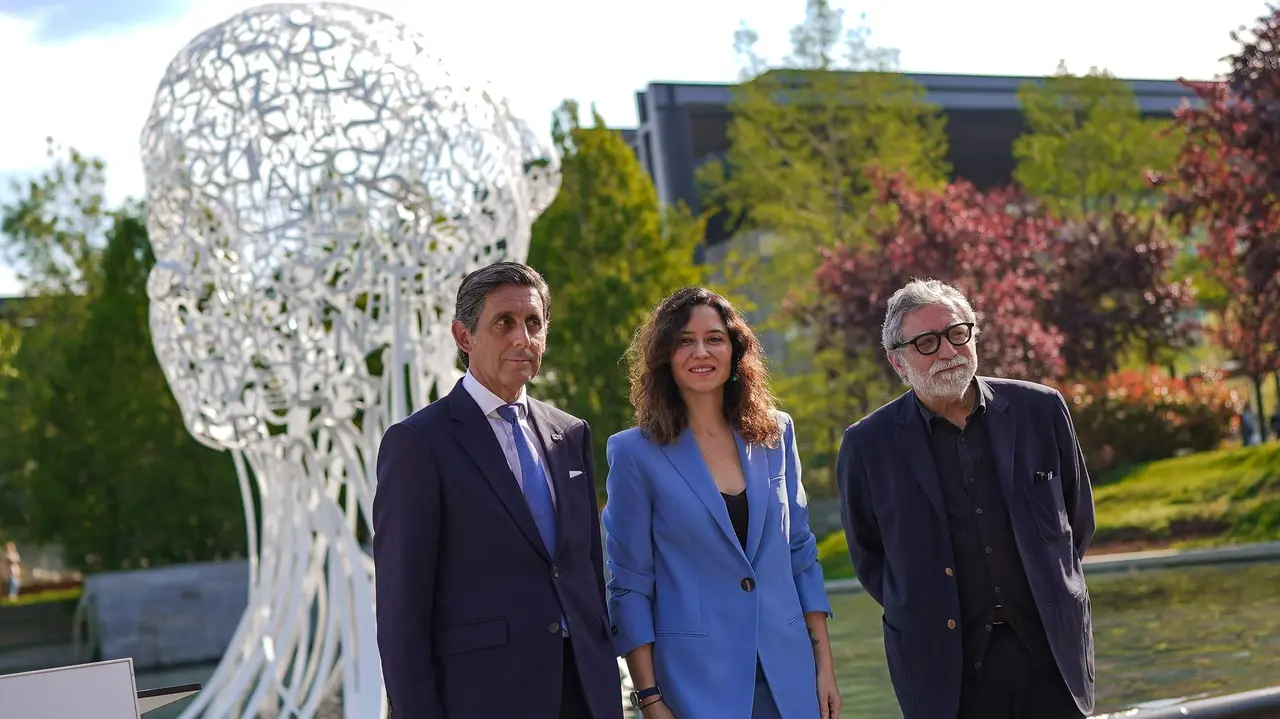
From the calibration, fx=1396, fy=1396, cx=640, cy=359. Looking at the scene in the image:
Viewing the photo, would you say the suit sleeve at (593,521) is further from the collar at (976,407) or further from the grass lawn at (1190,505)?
the grass lawn at (1190,505)

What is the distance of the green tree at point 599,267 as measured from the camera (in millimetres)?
19578

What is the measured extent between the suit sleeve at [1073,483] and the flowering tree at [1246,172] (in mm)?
13059

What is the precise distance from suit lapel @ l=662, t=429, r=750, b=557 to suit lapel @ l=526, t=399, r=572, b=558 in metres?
0.30

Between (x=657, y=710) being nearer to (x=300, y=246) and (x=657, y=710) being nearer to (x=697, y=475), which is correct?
(x=697, y=475)

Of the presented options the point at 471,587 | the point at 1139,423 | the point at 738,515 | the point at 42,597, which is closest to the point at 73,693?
the point at 471,587

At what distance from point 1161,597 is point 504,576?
9.76 metres

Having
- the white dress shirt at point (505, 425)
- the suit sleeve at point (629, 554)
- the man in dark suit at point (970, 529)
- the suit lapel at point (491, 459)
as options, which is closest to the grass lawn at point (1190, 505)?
the man in dark suit at point (970, 529)

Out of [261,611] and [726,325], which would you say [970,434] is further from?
[261,611]

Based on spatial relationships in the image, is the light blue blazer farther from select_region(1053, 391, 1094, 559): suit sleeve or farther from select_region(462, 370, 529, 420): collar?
select_region(1053, 391, 1094, 559): suit sleeve

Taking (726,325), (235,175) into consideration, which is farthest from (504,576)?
(235,175)

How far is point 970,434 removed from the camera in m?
3.47

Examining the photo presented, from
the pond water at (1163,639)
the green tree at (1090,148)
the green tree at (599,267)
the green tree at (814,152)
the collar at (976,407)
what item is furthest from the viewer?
the green tree at (1090,148)

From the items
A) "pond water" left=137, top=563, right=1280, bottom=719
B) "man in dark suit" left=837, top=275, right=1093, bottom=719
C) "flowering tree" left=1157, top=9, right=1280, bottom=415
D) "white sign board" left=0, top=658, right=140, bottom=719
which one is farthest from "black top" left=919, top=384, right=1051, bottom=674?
"flowering tree" left=1157, top=9, right=1280, bottom=415

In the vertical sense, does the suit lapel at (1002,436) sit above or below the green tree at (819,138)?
below
